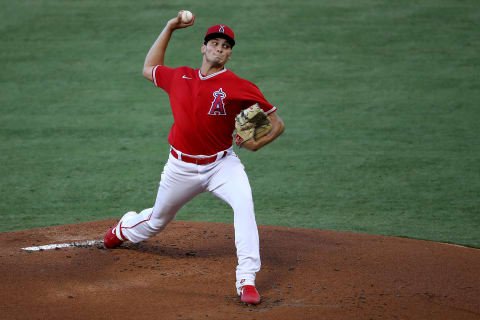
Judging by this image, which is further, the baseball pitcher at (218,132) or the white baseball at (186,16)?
the white baseball at (186,16)

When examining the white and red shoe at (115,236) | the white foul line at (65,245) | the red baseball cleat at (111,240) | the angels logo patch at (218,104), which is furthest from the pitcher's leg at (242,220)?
the white foul line at (65,245)

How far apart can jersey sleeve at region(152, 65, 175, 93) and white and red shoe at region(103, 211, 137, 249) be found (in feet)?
3.43

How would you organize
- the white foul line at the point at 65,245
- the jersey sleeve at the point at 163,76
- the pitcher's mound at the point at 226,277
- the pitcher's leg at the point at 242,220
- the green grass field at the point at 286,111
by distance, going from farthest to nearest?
the green grass field at the point at 286,111, the white foul line at the point at 65,245, the jersey sleeve at the point at 163,76, the pitcher's leg at the point at 242,220, the pitcher's mound at the point at 226,277

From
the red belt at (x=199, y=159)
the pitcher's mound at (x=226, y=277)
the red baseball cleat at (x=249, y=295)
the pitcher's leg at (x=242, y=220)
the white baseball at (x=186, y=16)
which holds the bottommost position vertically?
the pitcher's mound at (x=226, y=277)

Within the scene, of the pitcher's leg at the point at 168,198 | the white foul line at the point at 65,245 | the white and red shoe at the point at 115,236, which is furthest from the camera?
the white foul line at the point at 65,245

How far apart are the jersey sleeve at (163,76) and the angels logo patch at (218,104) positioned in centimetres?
43

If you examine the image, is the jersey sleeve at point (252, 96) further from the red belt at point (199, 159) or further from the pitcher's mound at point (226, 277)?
the pitcher's mound at point (226, 277)

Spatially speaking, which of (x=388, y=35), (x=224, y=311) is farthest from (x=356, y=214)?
(x=388, y=35)

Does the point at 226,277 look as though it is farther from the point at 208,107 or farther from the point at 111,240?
the point at 208,107

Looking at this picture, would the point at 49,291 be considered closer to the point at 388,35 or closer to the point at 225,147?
the point at 225,147

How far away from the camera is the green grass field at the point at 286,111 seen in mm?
6562

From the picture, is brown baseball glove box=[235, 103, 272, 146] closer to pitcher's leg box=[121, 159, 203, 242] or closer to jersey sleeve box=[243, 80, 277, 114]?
jersey sleeve box=[243, 80, 277, 114]

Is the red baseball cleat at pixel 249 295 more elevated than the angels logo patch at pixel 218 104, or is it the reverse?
the angels logo patch at pixel 218 104

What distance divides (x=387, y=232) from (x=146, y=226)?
249 cm
